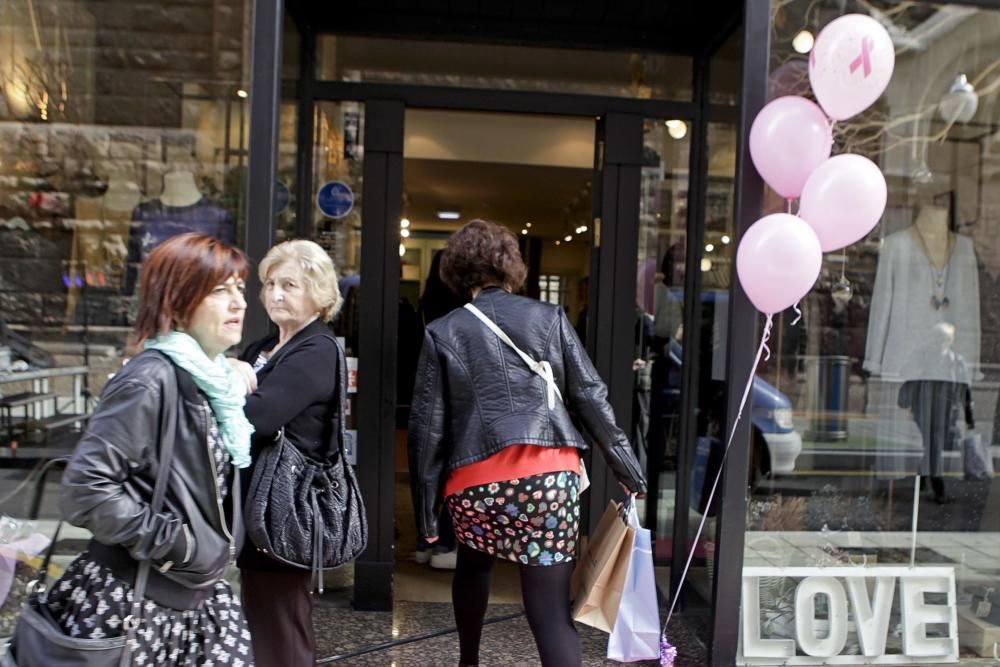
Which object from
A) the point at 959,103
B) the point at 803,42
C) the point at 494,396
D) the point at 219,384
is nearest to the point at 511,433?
the point at 494,396

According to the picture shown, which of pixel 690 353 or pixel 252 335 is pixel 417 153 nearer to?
pixel 690 353

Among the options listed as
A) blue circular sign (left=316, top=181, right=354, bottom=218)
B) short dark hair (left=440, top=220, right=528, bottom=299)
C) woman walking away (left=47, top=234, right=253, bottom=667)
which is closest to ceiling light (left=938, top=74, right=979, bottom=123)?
short dark hair (left=440, top=220, right=528, bottom=299)

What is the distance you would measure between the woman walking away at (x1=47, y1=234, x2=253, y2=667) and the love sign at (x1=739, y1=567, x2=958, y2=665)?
6.88 ft

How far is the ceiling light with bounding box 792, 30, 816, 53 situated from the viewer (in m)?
3.02

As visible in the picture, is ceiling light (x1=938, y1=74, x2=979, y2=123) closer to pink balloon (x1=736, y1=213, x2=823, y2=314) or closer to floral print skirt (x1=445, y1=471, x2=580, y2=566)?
pink balloon (x1=736, y1=213, x2=823, y2=314)

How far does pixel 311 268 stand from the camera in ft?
6.53

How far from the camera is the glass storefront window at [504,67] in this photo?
11.1 ft

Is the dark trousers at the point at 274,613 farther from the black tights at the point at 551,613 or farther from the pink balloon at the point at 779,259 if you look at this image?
the pink balloon at the point at 779,259

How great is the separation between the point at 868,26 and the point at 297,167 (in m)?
2.39

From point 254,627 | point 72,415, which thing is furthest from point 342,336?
point 254,627

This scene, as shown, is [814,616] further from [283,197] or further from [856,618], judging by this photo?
[283,197]

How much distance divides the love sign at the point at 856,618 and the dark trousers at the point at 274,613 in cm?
175

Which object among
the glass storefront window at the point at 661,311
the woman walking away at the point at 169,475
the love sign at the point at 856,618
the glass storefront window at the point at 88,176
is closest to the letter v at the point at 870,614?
the love sign at the point at 856,618

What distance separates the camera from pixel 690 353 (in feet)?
11.1
